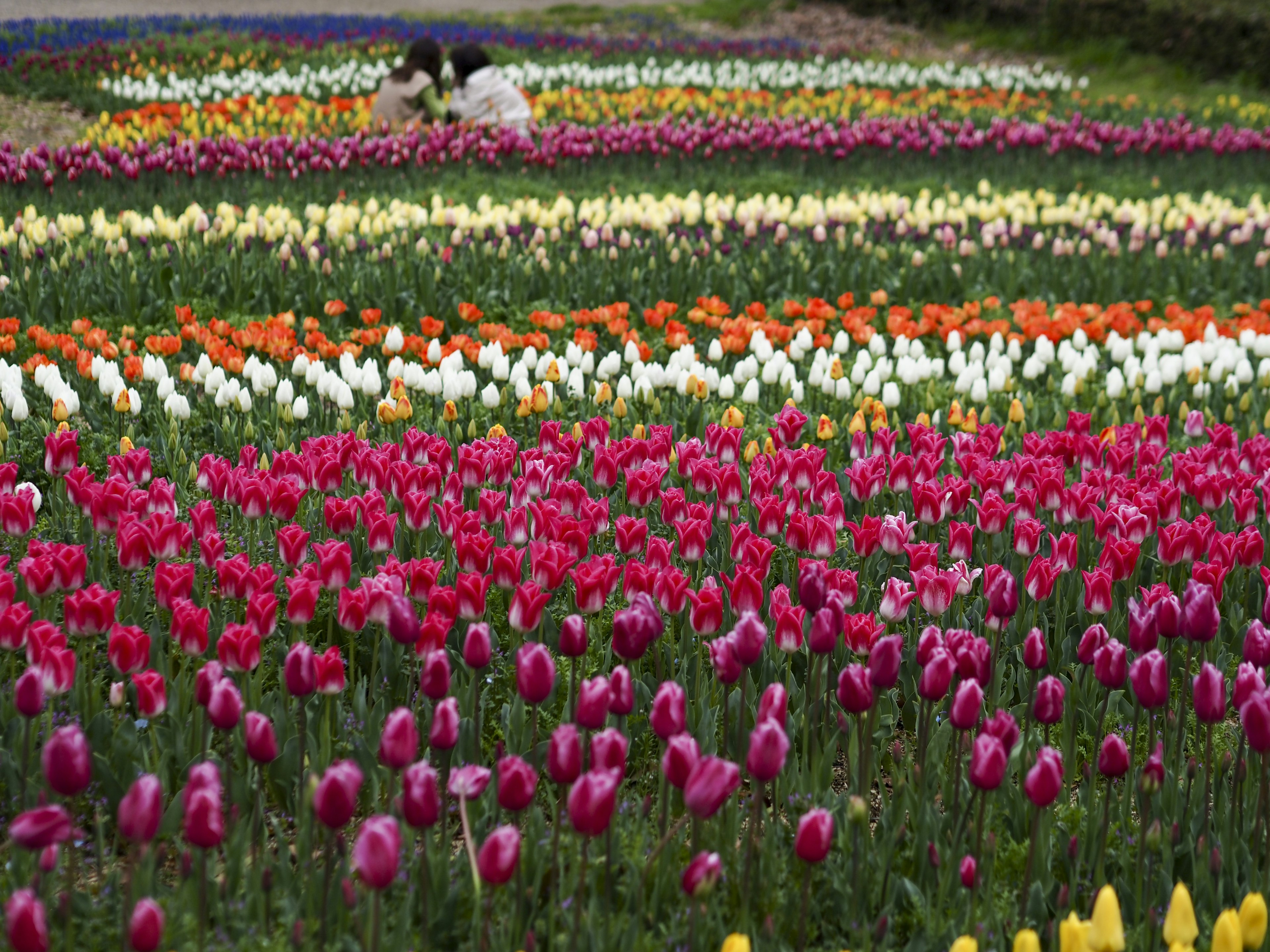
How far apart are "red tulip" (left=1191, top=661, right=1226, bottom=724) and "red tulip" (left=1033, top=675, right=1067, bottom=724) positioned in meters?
0.28

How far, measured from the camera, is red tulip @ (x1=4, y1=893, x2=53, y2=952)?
1620 mm

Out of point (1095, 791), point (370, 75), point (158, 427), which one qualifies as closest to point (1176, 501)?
point (1095, 791)

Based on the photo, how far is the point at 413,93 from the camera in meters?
13.7

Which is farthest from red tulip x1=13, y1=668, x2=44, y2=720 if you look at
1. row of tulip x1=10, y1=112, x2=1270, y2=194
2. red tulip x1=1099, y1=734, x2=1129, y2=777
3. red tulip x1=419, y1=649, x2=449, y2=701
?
row of tulip x1=10, y1=112, x2=1270, y2=194

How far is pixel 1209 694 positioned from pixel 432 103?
12736 mm

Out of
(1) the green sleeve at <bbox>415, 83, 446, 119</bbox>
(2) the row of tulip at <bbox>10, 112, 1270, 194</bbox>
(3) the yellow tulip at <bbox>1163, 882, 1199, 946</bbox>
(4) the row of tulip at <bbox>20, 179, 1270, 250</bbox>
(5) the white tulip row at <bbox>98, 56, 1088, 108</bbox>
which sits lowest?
(3) the yellow tulip at <bbox>1163, 882, 1199, 946</bbox>

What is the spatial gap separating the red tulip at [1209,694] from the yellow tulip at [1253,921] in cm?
59

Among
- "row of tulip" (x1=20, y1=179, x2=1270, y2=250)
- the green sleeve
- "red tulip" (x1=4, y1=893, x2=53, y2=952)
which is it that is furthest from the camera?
the green sleeve

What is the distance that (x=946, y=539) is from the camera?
426 centimetres

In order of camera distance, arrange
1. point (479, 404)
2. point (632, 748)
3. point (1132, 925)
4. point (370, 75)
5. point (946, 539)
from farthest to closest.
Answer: point (370, 75) → point (479, 404) → point (946, 539) → point (632, 748) → point (1132, 925)

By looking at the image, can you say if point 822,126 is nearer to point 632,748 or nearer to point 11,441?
point 11,441

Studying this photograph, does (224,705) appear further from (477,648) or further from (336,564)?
(336,564)

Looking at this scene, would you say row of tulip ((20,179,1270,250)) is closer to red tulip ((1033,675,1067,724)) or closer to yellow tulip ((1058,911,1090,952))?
red tulip ((1033,675,1067,724))

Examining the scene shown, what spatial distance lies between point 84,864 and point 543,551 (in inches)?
48.9
